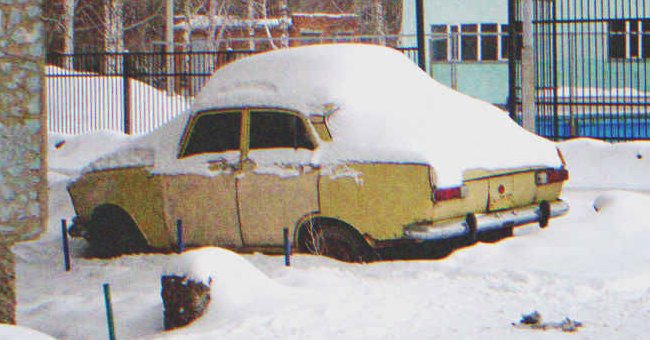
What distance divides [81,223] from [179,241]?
1336 mm

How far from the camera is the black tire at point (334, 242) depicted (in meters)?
9.35

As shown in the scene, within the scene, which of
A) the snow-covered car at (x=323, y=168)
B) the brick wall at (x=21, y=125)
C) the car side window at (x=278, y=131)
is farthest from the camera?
the car side window at (x=278, y=131)

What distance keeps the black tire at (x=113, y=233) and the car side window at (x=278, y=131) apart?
1.49 metres

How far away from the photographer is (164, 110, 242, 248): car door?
391 inches

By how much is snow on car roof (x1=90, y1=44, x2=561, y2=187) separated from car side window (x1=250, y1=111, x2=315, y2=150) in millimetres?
102

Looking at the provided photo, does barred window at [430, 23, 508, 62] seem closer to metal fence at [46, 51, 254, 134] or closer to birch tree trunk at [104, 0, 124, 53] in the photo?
birch tree trunk at [104, 0, 124, 53]

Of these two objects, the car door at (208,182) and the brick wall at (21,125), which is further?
the car door at (208,182)

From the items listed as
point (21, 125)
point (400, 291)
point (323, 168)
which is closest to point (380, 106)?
point (323, 168)

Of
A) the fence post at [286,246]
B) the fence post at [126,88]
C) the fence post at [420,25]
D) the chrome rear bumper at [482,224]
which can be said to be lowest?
the fence post at [286,246]

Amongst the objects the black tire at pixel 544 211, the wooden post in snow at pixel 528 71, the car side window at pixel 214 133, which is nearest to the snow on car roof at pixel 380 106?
the car side window at pixel 214 133

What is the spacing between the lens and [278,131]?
984cm

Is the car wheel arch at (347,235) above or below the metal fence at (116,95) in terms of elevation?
below

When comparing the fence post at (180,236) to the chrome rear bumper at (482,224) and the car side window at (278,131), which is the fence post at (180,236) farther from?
the chrome rear bumper at (482,224)

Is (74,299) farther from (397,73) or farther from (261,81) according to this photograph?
(397,73)
